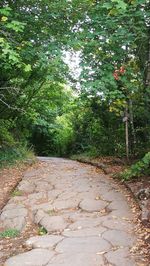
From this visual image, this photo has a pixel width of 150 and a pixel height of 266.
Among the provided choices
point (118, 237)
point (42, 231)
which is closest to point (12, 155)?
point (42, 231)

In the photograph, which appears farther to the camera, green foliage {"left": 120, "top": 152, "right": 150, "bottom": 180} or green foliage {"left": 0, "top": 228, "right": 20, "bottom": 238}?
green foliage {"left": 120, "top": 152, "right": 150, "bottom": 180}

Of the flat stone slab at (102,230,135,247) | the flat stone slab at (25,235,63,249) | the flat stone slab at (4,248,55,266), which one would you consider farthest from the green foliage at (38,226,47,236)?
the flat stone slab at (102,230,135,247)

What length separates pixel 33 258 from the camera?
13.8 feet

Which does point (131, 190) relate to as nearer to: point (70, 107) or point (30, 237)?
point (30, 237)

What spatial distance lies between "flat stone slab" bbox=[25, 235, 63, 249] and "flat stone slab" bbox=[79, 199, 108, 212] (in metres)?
1.16

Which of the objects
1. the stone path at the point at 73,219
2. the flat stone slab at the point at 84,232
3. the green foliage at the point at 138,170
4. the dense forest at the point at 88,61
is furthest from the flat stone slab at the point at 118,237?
the dense forest at the point at 88,61

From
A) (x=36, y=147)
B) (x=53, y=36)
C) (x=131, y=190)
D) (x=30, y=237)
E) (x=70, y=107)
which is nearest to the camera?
(x=30, y=237)

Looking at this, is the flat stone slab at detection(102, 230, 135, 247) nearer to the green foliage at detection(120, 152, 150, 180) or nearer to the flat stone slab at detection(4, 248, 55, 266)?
the flat stone slab at detection(4, 248, 55, 266)

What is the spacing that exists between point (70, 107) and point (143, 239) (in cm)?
1168

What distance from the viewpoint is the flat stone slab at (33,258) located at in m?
4.10

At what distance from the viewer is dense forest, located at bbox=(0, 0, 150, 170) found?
614 cm

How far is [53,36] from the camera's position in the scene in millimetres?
7137

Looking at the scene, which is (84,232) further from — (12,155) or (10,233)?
(12,155)

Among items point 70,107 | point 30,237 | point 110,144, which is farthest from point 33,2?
point 70,107
